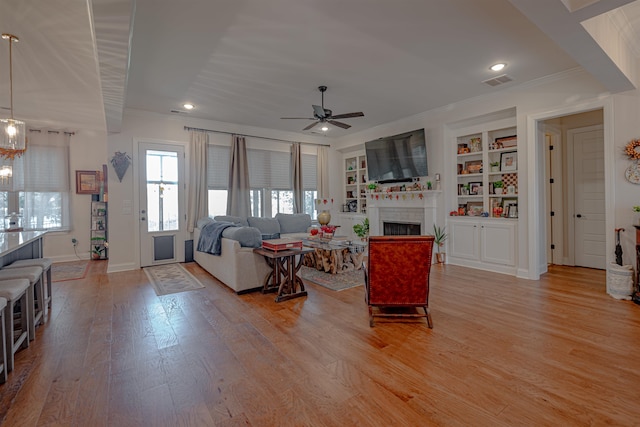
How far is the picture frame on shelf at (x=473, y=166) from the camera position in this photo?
17.9ft

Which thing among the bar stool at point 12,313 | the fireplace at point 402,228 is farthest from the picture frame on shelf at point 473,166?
the bar stool at point 12,313

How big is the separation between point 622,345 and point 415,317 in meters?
1.61

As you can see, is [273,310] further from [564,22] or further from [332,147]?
[332,147]

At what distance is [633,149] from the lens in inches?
141

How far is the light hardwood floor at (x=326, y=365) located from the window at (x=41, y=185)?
392cm

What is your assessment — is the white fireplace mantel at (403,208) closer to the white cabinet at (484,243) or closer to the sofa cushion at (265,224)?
the white cabinet at (484,243)

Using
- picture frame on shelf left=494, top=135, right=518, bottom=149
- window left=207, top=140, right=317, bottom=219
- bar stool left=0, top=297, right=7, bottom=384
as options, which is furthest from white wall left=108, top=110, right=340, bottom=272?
picture frame on shelf left=494, top=135, right=518, bottom=149

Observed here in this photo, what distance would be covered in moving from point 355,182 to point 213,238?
439 cm

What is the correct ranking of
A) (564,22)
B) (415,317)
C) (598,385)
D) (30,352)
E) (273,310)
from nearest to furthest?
(598,385)
(564,22)
(30,352)
(415,317)
(273,310)

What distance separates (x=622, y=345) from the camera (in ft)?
8.14

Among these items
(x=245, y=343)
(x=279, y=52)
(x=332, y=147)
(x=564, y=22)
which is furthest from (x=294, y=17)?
A: (x=332, y=147)

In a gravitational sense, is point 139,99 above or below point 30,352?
above

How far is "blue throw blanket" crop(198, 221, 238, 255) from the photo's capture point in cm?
443

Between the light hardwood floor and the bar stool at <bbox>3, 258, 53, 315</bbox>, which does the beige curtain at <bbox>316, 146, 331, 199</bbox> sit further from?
the bar stool at <bbox>3, 258, 53, 315</bbox>
